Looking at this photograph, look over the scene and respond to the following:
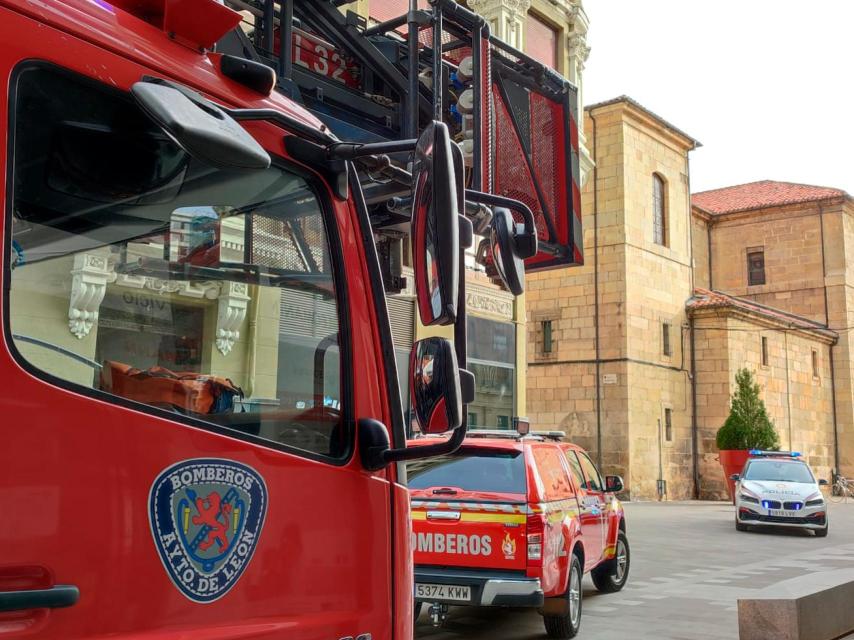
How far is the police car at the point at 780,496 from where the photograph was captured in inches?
810

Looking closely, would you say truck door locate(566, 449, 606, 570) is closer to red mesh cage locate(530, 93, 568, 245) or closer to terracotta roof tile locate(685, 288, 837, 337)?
red mesh cage locate(530, 93, 568, 245)

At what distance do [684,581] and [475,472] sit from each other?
5481 millimetres

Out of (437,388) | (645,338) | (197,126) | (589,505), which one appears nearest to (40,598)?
(197,126)

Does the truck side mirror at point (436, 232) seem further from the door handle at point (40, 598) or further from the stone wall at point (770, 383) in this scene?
the stone wall at point (770, 383)

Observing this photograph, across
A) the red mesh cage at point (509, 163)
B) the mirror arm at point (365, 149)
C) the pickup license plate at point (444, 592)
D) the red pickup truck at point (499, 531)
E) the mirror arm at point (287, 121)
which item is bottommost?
the pickup license plate at point (444, 592)

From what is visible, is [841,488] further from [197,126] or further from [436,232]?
[197,126]

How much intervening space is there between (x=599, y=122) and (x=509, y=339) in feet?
48.8

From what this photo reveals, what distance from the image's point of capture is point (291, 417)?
2.77 m

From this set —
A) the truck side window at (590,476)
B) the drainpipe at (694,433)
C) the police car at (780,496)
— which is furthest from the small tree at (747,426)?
the truck side window at (590,476)

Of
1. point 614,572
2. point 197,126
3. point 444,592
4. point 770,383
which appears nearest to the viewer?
point 197,126

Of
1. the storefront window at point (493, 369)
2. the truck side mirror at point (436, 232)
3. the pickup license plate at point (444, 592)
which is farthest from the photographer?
the storefront window at point (493, 369)

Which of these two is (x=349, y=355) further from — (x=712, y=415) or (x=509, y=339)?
(x=712, y=415)

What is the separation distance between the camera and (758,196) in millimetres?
50750

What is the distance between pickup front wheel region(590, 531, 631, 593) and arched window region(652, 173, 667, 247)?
27.0 meters
